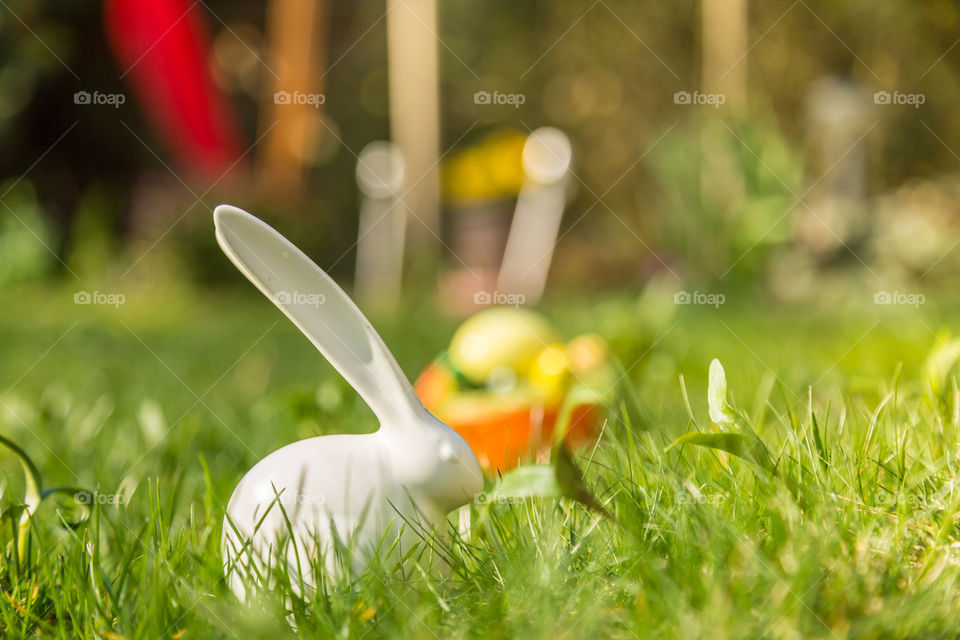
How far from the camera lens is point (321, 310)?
92 centimetres

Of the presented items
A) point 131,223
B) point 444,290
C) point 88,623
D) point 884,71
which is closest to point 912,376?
point 88,623

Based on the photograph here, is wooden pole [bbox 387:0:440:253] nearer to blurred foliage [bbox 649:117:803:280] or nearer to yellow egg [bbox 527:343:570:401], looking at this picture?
blurred foliage [bbox 649:117:803:280]

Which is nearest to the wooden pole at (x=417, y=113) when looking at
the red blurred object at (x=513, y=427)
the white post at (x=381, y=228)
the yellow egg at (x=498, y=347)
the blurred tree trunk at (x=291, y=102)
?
the white post at (x=381, y=228)

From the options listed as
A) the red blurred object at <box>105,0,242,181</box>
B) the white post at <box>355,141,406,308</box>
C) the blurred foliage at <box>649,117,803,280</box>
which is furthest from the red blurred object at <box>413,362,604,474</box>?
the red blurred object at <box>105,0,242,181</box>

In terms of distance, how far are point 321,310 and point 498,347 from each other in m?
0.88

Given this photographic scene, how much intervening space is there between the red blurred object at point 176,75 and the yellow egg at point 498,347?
19.0ft

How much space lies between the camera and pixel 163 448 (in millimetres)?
1624

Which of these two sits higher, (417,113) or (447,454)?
(417,113)

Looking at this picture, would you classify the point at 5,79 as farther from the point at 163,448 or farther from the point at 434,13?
the point at 163,448

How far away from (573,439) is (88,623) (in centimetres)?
92

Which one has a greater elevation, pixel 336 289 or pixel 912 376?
pixel 336 289

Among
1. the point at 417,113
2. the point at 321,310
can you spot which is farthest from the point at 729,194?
the point at 321,310

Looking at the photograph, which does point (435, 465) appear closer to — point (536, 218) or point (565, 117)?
point (536, 218)

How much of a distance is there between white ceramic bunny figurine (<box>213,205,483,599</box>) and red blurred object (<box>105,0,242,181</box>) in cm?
652
